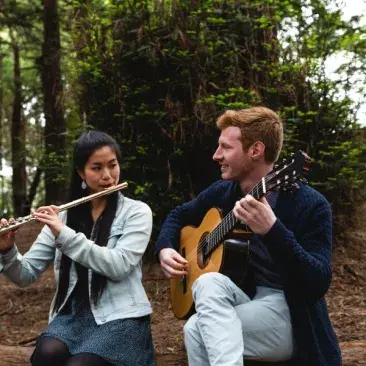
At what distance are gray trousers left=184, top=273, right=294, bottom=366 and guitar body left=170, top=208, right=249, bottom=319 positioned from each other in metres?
0.08

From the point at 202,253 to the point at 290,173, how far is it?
853mm

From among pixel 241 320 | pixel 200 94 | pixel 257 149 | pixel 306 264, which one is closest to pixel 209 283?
pixel 241 320

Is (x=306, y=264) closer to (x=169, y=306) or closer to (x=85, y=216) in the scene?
(x=85, y=216)

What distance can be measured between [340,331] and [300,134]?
2.03 m

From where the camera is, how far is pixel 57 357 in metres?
2.79

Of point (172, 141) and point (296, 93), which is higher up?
point (296, 93)

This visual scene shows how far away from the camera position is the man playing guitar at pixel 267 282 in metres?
2.45

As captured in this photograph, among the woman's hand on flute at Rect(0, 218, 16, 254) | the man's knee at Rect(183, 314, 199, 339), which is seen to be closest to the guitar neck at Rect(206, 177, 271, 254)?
the man's knee at Rect(183, 314, 199, 339)

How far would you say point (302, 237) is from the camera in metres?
2.68

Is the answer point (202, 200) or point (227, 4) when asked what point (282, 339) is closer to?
point (202, 200)

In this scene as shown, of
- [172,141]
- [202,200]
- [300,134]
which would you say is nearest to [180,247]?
[202,200]

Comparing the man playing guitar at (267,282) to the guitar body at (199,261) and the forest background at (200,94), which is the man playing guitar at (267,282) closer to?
the guitar body at (199,261)

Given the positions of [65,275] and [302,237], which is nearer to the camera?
[302,237]

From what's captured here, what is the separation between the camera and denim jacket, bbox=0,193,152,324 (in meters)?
2.91
